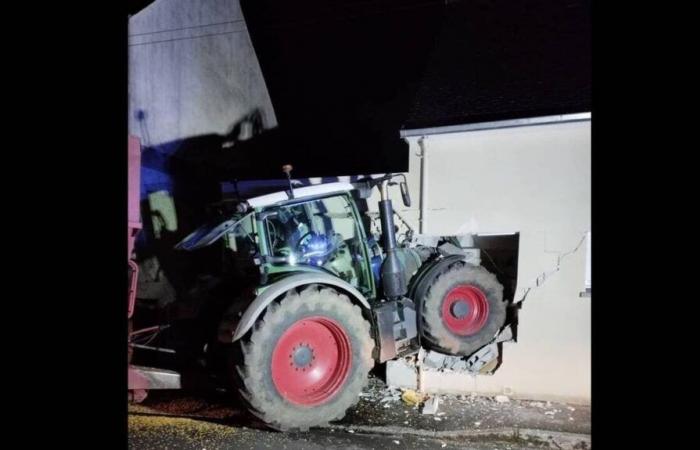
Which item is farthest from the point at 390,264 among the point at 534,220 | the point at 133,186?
the point at 133,186

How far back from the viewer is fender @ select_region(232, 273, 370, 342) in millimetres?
3514

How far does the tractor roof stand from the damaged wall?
1434 millimetres

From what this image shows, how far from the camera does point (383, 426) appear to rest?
13.0 ft

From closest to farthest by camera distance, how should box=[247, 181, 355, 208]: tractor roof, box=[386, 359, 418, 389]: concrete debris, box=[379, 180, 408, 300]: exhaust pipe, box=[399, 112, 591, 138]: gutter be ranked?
box=[247, 181, 355, 208]: tractor roof → box=[379, 180, 408, 300]: exhaust pipe → box=[399, 112, 591, 138]: gutter → box=[386, 359, 418, 389]: concrete debris

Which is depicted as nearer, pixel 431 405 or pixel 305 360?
pixel 305 360

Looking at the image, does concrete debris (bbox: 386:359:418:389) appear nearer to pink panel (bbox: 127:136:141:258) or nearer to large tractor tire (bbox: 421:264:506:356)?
large tractor tire (bbox: 421:264:506:356)

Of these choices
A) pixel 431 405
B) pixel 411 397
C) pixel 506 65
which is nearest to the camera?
pixel 431 405

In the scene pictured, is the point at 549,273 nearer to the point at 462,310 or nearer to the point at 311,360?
the point at 462,310

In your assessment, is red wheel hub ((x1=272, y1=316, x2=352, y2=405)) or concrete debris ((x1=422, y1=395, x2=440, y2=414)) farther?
concrete debris ((x1=422, y1=395, x2=440, y2=414))

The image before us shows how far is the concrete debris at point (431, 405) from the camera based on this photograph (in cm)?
430

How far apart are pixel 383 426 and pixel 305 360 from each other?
1.01 meters

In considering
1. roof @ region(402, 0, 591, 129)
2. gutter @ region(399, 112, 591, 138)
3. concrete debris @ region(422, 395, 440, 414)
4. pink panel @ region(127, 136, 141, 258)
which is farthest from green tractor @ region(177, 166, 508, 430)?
roof @ region(402, 0, 591, 129)

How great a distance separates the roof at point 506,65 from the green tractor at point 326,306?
1.61m
